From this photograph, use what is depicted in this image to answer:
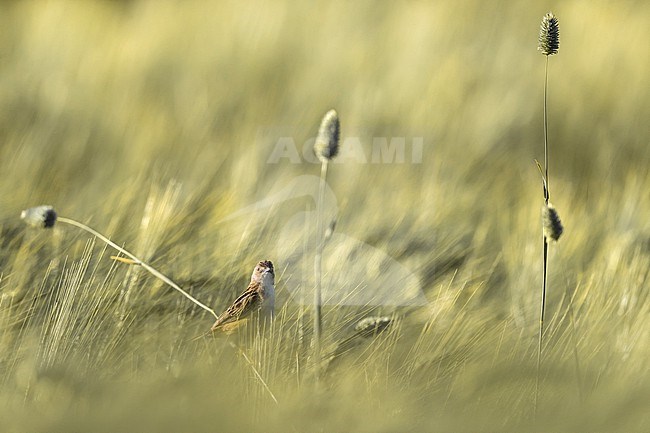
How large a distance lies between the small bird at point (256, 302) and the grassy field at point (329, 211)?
24 millimetres

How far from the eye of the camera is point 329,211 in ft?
4.70

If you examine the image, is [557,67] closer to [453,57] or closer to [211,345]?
[453,57]

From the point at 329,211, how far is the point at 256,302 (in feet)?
1.64

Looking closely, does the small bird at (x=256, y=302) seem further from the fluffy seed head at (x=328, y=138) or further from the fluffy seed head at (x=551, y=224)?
the fluffy seed head at (x=551, y=224)

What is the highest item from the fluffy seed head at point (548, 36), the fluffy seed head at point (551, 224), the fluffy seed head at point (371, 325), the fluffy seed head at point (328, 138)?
the fluffy seed head at point (548, 36)

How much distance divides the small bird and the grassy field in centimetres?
2

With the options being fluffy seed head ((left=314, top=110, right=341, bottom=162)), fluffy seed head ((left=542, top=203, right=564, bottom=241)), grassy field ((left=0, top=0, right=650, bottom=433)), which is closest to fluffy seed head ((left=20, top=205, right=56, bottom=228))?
grassy field ((left=0, top=0, right=650, bottom=433))

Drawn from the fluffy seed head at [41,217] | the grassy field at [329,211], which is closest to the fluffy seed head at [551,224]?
the grassy field at [329,211]

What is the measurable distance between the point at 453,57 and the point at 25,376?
1.23 m

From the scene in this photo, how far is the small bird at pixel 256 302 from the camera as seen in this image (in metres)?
0.95

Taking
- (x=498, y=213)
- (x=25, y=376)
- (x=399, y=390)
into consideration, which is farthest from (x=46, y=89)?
(x=399, y=390)

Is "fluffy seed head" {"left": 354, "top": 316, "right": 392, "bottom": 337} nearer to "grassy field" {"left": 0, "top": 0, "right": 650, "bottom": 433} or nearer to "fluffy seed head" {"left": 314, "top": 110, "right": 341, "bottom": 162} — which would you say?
"grassy field" {"left": 0, "top": 0, "right": 650, "bottom": 433}

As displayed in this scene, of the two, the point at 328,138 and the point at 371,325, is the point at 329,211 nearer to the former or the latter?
the point at 371,325

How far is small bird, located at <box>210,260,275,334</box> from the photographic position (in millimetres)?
945
